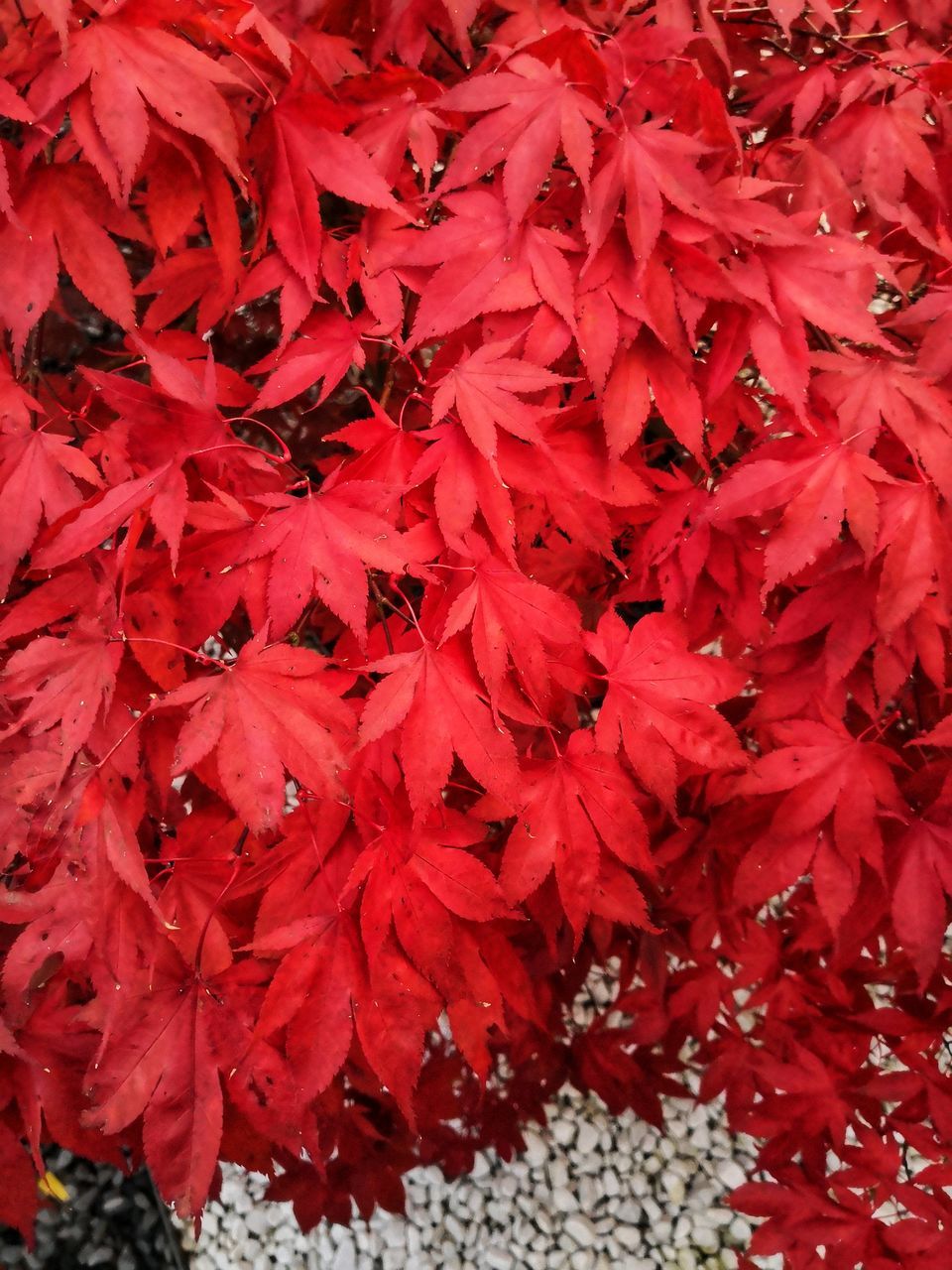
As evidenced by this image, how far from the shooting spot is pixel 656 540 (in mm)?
1115

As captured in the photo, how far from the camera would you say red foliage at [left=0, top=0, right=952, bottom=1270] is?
2.73ft

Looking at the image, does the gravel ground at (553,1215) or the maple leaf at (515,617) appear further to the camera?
the gravel ground at (553,1215)

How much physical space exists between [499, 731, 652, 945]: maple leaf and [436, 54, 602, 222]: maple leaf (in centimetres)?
52

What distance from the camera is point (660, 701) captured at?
1.00 m

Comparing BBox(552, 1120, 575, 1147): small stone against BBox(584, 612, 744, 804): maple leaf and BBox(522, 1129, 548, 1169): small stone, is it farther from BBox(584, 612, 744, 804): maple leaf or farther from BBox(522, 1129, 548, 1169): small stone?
BBox(584, 612, 744, 804): maple leaf

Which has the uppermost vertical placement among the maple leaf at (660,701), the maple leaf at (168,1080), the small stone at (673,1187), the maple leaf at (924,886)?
the maple leaf at (660,701)

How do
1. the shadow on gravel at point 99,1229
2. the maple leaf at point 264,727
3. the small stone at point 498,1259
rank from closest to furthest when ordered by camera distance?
the maple leaf at point 264,727
the shadow on gravel at point 99,1229
the small stone at point 498,1259

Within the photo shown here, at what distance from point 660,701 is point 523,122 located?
549 millimetres

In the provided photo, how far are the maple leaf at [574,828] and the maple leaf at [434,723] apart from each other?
12 cm

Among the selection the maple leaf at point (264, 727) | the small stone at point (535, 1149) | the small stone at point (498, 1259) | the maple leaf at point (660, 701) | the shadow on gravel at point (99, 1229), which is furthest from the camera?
the small stone at point (535, 1149)

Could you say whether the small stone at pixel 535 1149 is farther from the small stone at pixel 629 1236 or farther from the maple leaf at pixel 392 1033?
the maple leaf at pixel 392 1033

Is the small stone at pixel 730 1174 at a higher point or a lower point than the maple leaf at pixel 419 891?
lower

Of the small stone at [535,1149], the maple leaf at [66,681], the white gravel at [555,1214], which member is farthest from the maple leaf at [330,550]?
the small stone at [535,1149]

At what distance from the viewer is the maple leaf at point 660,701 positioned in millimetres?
982
